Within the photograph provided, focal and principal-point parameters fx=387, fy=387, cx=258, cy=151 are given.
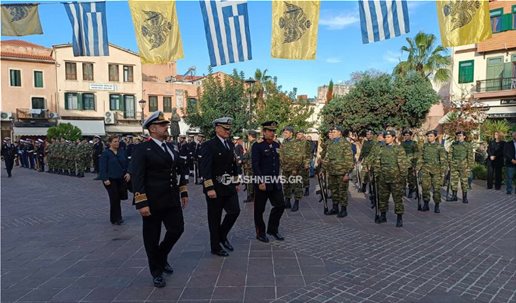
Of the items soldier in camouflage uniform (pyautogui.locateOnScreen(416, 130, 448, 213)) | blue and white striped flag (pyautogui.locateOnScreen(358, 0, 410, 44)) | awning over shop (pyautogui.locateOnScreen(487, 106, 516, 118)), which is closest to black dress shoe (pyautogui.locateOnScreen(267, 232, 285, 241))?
soldier in camouflage uniform (pyautogui.locateOnScreen(416, 130, 448, 213))

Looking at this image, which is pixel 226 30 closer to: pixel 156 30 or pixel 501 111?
pixel 156 30

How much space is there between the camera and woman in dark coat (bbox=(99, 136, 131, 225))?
25.6ft

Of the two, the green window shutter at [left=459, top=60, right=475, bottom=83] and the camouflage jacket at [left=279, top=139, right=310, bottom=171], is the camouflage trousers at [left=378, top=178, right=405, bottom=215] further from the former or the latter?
the green window shutter at [left=459, top=60, right=475, bottom=83]

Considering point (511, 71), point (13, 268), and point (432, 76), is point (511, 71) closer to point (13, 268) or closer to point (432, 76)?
point (432, 76)

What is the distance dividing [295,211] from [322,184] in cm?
99

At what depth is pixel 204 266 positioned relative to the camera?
5.12 meters

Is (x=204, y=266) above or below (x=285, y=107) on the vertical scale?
below

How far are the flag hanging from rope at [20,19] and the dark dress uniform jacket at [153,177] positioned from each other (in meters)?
7.63

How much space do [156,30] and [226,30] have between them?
1.95 metres

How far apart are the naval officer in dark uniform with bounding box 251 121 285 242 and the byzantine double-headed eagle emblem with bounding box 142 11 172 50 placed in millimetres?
5687

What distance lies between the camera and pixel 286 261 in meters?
5.32

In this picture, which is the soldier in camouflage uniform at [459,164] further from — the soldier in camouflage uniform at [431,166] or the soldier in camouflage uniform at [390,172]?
the soldier in camouflage uniform at [390,172]

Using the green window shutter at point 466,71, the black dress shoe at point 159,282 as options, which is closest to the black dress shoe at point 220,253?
the black dress shoe at point 159,282

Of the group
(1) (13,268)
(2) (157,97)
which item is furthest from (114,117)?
(1) (13,268)
